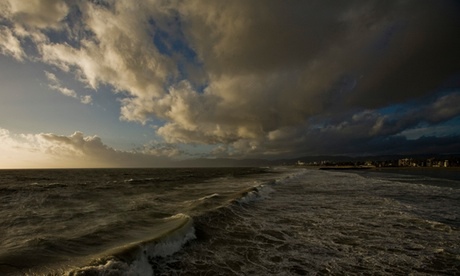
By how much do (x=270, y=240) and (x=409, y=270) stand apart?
4.90 metres

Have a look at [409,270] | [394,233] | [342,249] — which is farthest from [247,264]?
[394,233]

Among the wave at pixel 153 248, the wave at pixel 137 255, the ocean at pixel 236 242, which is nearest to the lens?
the wave at pixel 137 255

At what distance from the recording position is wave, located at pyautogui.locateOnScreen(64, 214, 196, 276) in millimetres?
7363

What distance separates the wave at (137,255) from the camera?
7363mm

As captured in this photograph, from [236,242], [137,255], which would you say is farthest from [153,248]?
[236,242]

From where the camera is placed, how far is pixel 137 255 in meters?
8.61

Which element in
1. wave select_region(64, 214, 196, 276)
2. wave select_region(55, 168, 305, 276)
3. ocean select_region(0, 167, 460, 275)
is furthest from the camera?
ocean select_region(0, 167, 460, 275)

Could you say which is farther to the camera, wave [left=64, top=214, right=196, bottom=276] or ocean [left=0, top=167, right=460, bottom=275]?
ocean [left=0, top=167, right=460, bottom=275]

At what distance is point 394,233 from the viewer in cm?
1158

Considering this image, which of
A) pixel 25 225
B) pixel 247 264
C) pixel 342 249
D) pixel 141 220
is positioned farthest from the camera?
pixel 141 220

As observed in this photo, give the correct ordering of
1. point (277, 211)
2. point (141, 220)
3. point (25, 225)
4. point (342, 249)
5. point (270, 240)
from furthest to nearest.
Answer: point (277, 211) → point (141, 220) → point (25, 225) → point (270, 240) → point (342, 249)

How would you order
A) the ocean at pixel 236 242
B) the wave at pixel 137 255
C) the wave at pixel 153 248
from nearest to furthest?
the wave at pixel 137 255
the wave at pixel 153 248
the ocean at pixel 236 242

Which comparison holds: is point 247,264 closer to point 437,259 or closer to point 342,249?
point 342,249

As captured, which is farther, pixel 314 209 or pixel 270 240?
pixel 314 209
